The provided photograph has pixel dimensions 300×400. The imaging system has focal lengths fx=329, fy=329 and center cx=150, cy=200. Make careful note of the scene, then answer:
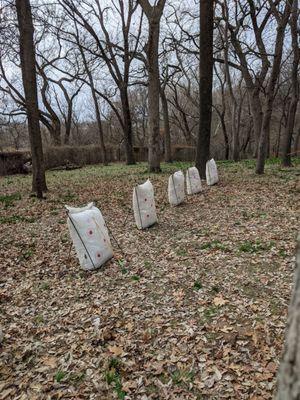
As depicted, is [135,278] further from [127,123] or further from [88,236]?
[127,123]

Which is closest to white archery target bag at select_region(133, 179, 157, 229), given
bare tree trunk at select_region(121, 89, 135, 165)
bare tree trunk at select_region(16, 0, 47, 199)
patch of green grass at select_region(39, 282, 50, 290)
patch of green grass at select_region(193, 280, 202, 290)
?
patch of green grass at select_region(39, 282, 50, 290)

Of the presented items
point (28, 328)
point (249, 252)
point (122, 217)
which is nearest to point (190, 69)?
point (122, 217)

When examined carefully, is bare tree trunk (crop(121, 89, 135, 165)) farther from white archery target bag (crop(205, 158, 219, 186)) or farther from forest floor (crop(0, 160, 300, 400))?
forest floor (crop(0, 160, 300, 400))

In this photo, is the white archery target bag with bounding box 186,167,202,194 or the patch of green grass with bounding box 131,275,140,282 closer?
the patch of green grass with bounding box 131,275,140,282

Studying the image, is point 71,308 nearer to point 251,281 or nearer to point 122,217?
point 251,281

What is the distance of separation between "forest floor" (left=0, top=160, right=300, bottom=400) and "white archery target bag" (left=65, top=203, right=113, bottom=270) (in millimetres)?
191

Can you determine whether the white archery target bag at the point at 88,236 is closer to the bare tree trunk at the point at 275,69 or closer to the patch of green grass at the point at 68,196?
the patch of green grass at the point at 68,196

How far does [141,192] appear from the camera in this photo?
600cm

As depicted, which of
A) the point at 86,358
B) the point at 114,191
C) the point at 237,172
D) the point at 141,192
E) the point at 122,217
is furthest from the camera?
the point at 237,172

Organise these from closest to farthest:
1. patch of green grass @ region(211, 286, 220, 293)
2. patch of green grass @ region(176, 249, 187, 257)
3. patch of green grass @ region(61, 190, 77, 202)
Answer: patch of green grass @ region(211, 286, 220, 293)
patch of green grass @ region(176, 249, 187, 257)
patch of green grass @ region(61, 190, 77, 202)

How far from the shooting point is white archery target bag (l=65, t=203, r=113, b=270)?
449 centimetres

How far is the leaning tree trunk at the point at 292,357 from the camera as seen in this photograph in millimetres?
1005

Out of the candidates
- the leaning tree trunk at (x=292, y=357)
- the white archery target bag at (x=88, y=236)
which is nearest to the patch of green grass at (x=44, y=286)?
the white archery target bag at (x=88, y=236)

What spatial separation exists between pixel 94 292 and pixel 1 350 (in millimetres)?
1245
